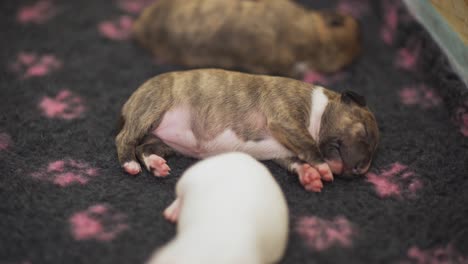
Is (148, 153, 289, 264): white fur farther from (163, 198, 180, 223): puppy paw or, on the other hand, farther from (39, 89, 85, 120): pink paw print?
(39, 89, 85, 120): pink paw print

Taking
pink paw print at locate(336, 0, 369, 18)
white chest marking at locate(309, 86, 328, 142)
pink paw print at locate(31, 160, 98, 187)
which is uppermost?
white chest marking at locate(309, 86, 328, 142)

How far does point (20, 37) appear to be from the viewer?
3795mm

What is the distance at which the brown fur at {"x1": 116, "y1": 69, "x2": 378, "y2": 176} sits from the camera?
8.48 ft

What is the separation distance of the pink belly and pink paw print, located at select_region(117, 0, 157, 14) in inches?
68.4

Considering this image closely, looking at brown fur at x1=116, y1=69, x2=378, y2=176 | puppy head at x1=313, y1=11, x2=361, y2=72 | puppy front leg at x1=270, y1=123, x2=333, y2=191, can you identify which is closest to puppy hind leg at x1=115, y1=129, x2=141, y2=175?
brown fur at x1=116, y1=69, x2=378, y2=176

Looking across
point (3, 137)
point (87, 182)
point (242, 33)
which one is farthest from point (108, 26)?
point (87, 182)

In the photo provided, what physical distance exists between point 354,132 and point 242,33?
1228 mm

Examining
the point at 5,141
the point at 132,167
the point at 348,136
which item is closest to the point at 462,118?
the point at 348,136

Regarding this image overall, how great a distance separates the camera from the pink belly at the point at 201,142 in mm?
2682

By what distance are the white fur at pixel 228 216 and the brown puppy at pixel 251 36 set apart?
1.44 metres

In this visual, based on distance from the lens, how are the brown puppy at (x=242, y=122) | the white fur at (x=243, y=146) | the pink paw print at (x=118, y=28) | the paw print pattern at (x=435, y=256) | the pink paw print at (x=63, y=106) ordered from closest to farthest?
the paw print pattern at (x=435, y=256), the brown puppy at (x=242, y=122), the white fur at (x=243, y=146), the pink paw print at (x=63, y=106), the pink paw print at (x=118, y=28)

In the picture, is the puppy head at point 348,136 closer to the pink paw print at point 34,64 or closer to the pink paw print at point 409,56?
the pink paw print at point 409,56

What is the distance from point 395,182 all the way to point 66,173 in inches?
61.2

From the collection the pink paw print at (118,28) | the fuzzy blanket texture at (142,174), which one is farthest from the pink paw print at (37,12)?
the pink paw print at (118,28)
